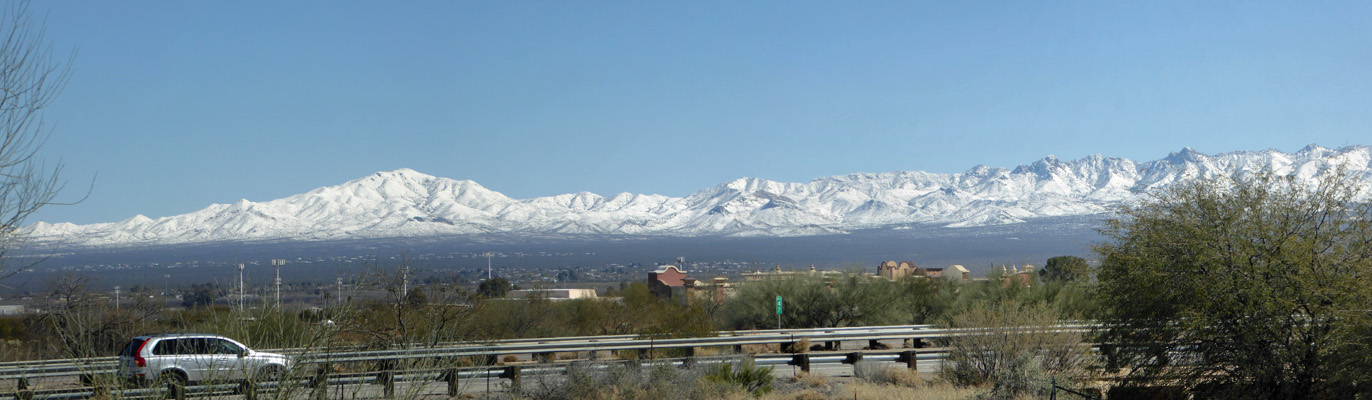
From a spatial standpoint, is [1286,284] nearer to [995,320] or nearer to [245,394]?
[995,320]

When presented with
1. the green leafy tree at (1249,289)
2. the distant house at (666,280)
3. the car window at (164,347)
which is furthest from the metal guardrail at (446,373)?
the distant house at (666,280)

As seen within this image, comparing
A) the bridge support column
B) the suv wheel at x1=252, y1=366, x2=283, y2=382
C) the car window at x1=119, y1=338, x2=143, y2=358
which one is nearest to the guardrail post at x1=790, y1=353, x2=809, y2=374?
the bridge support column

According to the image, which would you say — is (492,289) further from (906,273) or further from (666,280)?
(666,280)

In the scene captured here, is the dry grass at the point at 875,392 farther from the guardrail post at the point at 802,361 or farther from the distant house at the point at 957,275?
the distant house at the point at 957,275

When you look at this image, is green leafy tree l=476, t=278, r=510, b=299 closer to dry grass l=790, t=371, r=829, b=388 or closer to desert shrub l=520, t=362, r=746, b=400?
dry grass l=790, t=371, r=829, b=388

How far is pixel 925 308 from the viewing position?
39.9 meters

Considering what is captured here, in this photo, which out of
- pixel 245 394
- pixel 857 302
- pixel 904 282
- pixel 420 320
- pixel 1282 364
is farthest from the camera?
pixel 904 282

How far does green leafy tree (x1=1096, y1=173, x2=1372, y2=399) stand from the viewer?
520 inches

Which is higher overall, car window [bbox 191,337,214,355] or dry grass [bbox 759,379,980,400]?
car window [bbox 191,337,214,355]

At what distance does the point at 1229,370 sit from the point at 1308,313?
1289 millimetres

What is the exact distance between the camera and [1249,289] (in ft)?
44.0

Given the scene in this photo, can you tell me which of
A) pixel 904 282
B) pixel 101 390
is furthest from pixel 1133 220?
pixel 904 282

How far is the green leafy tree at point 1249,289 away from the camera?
13.2 metres

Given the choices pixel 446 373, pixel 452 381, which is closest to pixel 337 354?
pixel 452 381
